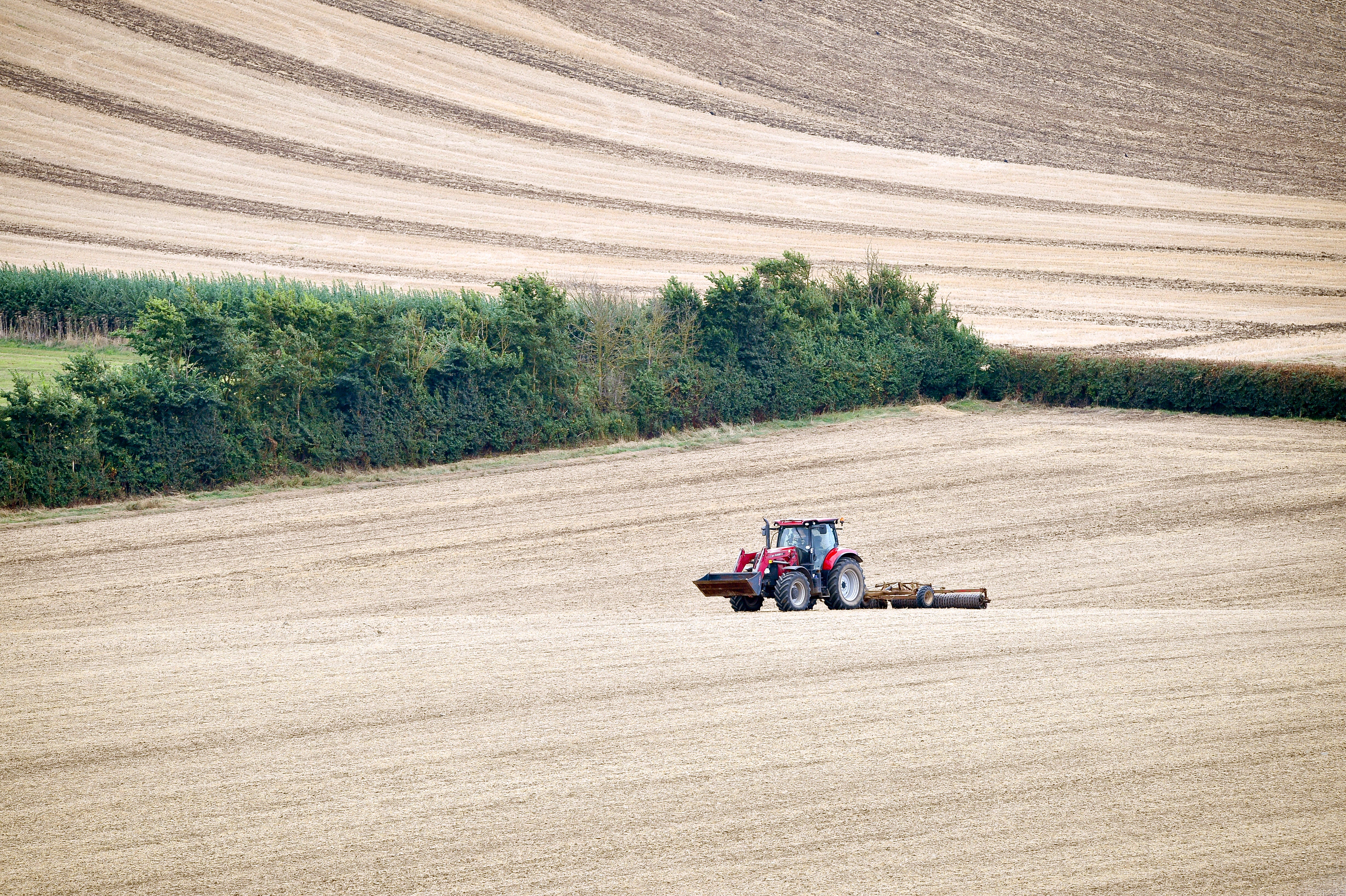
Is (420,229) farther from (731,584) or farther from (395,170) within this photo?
(731,584)

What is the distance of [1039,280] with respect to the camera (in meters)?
45.7

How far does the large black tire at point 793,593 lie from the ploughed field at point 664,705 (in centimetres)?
64

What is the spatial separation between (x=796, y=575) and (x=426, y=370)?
14.0 m

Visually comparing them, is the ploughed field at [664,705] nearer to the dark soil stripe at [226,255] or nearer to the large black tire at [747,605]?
the large black tire at [747,605]

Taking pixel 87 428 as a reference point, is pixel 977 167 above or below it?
above

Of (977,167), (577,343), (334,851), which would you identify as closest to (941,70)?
(977,167)

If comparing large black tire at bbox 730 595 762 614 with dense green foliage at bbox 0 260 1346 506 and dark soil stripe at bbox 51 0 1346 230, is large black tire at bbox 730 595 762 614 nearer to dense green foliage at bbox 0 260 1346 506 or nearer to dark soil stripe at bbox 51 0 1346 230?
dense green foliage at bbox 0 260 1346 506

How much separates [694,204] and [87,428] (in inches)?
1153

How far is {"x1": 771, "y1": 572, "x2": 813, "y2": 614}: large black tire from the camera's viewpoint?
1842cm

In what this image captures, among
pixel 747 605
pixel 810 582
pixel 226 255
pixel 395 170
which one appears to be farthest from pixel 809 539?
pixel 395 170

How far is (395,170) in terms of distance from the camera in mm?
50094

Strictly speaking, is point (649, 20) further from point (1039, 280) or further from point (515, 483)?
point (515, 483)

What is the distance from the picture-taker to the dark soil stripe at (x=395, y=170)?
49156 mm

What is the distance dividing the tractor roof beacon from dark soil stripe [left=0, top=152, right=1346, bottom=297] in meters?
26.6
